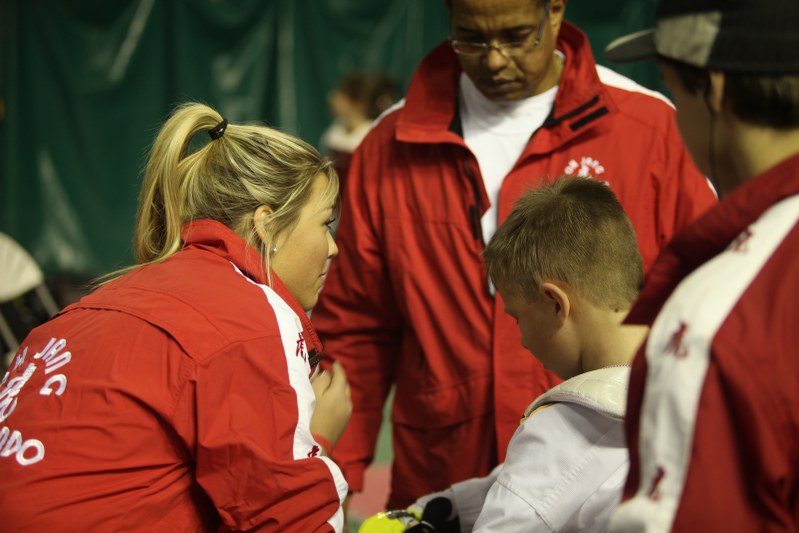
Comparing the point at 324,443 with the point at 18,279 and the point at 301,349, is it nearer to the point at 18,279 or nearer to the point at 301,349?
the point at 301,349

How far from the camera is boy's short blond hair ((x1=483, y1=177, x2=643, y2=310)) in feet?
5.91

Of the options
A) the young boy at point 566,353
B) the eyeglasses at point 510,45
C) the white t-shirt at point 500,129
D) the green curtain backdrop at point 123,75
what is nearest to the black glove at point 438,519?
the young boy at point 566,353

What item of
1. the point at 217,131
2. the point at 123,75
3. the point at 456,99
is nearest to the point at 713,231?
the point at 217,131

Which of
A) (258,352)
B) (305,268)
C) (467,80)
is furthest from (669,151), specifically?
(258,352)

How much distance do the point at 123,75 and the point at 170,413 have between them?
6386mm

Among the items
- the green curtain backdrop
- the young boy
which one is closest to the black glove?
A: the young boy

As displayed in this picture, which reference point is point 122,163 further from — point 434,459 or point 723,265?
point 723,265

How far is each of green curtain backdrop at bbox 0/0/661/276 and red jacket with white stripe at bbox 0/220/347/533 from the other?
5.87 m

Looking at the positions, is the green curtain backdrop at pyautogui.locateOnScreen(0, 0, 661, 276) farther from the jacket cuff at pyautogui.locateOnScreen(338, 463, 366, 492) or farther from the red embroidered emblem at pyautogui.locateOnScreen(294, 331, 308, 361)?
the red embroidered emblem at pyautogui.locateOnScreen(294, 331, 308, 361)

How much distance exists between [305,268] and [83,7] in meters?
6.12

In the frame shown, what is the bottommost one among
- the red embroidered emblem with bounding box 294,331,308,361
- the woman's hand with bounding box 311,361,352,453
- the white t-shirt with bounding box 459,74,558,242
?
the woman's hand with bounding box 311,361,352,453

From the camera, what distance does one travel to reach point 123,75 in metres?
7.52

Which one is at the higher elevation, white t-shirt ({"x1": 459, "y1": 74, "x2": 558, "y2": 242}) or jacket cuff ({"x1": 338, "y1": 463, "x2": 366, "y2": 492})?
white t-shirt ({"x1": 459, "y1": 74, "x2": 558, "y2": 242})

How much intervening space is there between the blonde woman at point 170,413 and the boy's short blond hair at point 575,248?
0.44 meters
